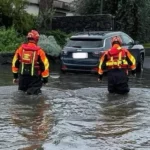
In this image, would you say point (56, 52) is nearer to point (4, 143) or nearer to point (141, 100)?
point (141, 100)

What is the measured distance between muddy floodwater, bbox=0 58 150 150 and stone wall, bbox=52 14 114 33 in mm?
14414

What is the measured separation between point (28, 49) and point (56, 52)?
31.2 feet

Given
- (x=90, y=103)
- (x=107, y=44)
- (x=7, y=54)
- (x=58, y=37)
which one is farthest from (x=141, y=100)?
(x=58, y=37)

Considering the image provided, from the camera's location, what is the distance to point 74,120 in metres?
8.14

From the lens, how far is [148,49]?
27359 mm

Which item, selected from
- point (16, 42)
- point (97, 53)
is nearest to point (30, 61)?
point (97, 53)

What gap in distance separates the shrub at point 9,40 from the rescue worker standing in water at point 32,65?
30.6ft

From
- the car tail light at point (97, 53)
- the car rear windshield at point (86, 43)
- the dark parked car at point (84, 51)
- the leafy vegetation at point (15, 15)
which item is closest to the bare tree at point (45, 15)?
the leafy vegetation at point (15, 15)

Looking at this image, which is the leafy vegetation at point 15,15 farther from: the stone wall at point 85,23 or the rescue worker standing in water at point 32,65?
the rescue worker standing in water at point 32,65

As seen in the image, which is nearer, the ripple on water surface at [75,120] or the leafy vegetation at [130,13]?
the ripple on water surface at [75,120]

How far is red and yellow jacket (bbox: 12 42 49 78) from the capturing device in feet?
33.4

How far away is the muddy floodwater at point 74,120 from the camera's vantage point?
668 cm

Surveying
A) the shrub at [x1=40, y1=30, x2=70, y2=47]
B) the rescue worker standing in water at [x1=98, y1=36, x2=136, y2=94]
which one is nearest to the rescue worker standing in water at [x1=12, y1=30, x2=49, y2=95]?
the rescue worker standing in water at [x1=98, y1=36, x2=136, y2=94]

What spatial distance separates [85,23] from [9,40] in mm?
6812
